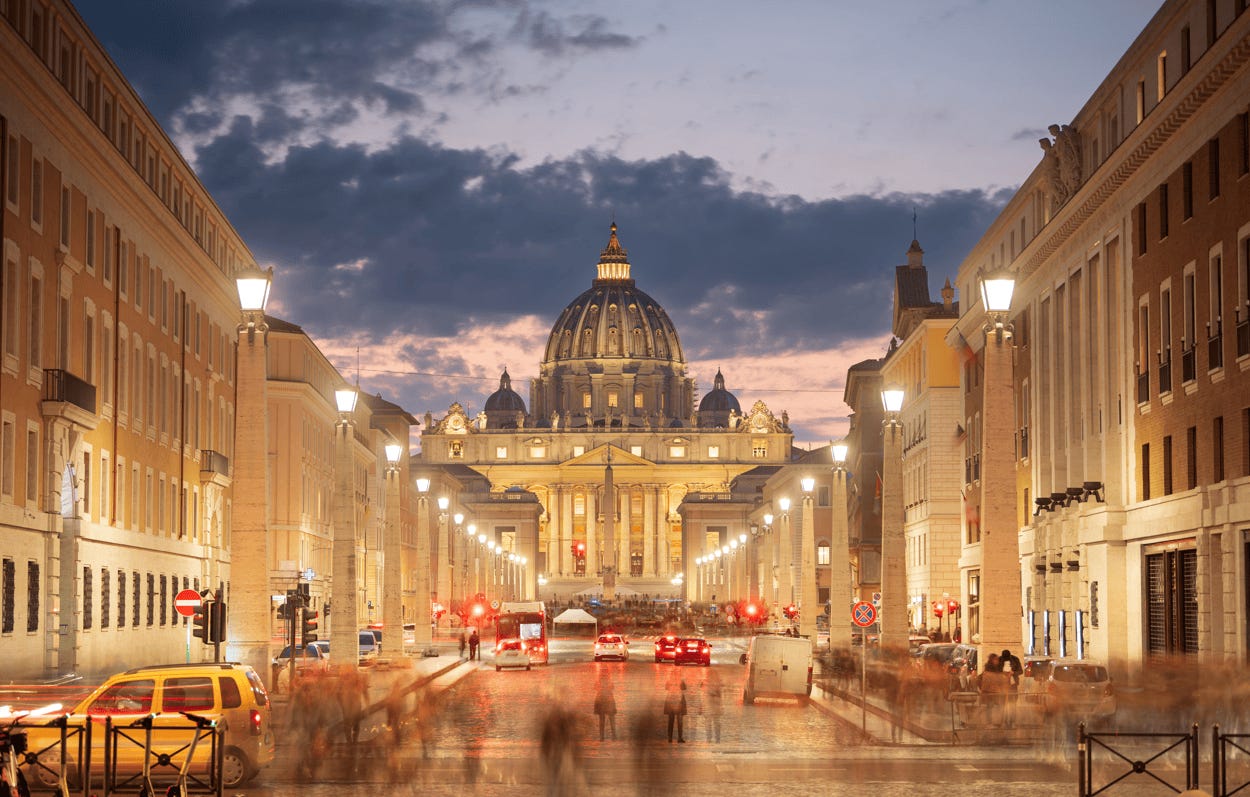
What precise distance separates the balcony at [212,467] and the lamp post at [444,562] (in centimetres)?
1439

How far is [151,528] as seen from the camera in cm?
5716

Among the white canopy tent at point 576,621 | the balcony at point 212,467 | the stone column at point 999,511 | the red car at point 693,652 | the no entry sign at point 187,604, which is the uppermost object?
the balcony at point 212,467

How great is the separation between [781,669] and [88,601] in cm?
1694

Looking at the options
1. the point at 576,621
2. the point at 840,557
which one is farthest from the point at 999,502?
the point at 576,621

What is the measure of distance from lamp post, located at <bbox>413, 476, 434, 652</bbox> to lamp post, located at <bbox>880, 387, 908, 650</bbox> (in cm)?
2579

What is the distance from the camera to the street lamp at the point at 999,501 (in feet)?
106

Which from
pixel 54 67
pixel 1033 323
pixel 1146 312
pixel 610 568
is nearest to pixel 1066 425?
pixel 1033 323

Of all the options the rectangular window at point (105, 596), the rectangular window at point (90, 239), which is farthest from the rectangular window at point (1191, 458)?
the rectangular window at point (105, 596)

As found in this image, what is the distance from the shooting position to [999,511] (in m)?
32.6

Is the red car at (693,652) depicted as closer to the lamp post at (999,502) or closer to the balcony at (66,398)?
the balcony at (66,398)

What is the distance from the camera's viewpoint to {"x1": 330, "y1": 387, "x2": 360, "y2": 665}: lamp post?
151 feet

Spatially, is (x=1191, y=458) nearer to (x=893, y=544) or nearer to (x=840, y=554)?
(x=893, y=544)

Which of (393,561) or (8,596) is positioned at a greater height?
(393,561)

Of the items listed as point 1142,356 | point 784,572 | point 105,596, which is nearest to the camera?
point 1142,356
